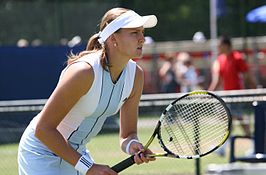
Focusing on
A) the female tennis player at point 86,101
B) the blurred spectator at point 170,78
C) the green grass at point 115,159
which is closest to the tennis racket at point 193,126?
the female tennis player at point 86,101

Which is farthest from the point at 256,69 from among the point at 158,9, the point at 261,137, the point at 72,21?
the point at 261,137

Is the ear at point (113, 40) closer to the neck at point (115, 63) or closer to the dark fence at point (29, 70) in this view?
the neck at point (115, 63)

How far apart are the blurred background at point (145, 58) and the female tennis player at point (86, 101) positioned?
3.81 m

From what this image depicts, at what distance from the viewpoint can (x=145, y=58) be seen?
24422mm

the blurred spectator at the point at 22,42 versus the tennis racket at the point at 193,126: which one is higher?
the tennis racket at the point at 193,126

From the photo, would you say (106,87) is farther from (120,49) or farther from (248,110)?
(248,110)

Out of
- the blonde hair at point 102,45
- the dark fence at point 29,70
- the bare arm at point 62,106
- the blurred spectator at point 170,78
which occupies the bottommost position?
the blurred spectator at point 170,78

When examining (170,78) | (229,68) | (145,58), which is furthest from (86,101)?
(145,58)

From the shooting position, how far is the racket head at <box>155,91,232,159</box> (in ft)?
17.3

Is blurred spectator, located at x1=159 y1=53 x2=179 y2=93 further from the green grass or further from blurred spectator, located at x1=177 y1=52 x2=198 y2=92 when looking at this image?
the green grass

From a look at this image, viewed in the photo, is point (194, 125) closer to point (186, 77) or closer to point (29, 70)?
point (29, 70)

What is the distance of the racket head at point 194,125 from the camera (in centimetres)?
527

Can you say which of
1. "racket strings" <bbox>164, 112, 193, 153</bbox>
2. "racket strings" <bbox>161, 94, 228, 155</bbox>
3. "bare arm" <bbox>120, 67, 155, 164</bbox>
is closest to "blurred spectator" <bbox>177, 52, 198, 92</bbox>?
"racket strings" <bbox>161, 94, 228, 155</bbox>

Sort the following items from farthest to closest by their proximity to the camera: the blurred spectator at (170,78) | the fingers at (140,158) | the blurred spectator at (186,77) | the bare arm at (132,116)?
1. the blurred spectator at (170,78)
2. the blurred spectator at (186,77)
3. the bare arm at (132,116)
4. the fingers at (140,158)
